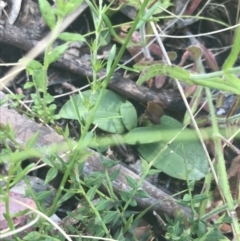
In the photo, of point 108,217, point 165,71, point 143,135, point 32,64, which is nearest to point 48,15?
point 32,64

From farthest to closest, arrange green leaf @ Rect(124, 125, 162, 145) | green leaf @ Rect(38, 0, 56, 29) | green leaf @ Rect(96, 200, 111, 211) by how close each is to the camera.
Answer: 1. green leaf @ Rect(124, 125, 162, 145)
2. green leaf @ Rect(96, 200, 111, 211)
3. green leaf @ Rect(38, 0, 56, 29)

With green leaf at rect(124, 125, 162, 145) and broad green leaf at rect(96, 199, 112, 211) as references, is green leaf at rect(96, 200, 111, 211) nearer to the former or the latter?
broad green leaf at rect(96, 199, 112, 211)

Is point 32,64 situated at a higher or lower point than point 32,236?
higher

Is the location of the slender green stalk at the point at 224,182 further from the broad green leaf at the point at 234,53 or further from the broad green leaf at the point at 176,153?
the broad green leaf at the point at 234,53

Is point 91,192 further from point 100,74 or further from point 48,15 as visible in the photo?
point 100,74

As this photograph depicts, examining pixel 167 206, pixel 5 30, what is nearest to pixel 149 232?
pixel 167 206

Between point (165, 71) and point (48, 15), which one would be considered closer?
point (48, 15)

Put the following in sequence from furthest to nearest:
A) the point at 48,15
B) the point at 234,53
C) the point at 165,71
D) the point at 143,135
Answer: the point at 143,135 → the point at 165,71 → the point at 48,15 → the point at 234,53

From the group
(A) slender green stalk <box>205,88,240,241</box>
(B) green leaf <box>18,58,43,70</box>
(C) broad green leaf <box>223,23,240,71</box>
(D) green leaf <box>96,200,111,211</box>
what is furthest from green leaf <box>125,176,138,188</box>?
(C) broad green leaf <box>223,23,240,71</box>
